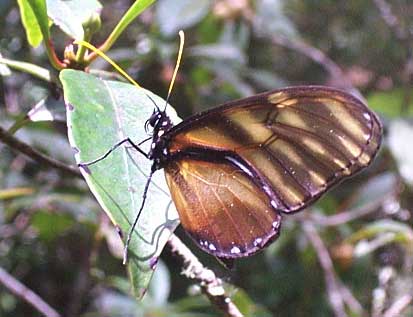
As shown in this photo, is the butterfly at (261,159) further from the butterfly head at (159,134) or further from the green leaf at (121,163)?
the green leaf at (121,163)

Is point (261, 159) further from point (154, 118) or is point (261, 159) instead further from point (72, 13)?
point (72, 13)

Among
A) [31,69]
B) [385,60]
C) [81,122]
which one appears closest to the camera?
[81,122]

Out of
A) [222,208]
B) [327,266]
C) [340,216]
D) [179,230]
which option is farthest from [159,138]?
[340,216]

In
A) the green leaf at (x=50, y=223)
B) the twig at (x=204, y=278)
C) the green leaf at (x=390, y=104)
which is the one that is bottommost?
the green leaf at (x=50, y=223)

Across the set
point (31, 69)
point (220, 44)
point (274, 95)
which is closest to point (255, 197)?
point (274, 95)

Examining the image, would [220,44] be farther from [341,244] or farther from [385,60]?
[385,60]

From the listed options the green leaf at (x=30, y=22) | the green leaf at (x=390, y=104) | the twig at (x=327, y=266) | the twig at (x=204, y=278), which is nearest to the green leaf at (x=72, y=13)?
the green leaf at (x=30, y=22)
